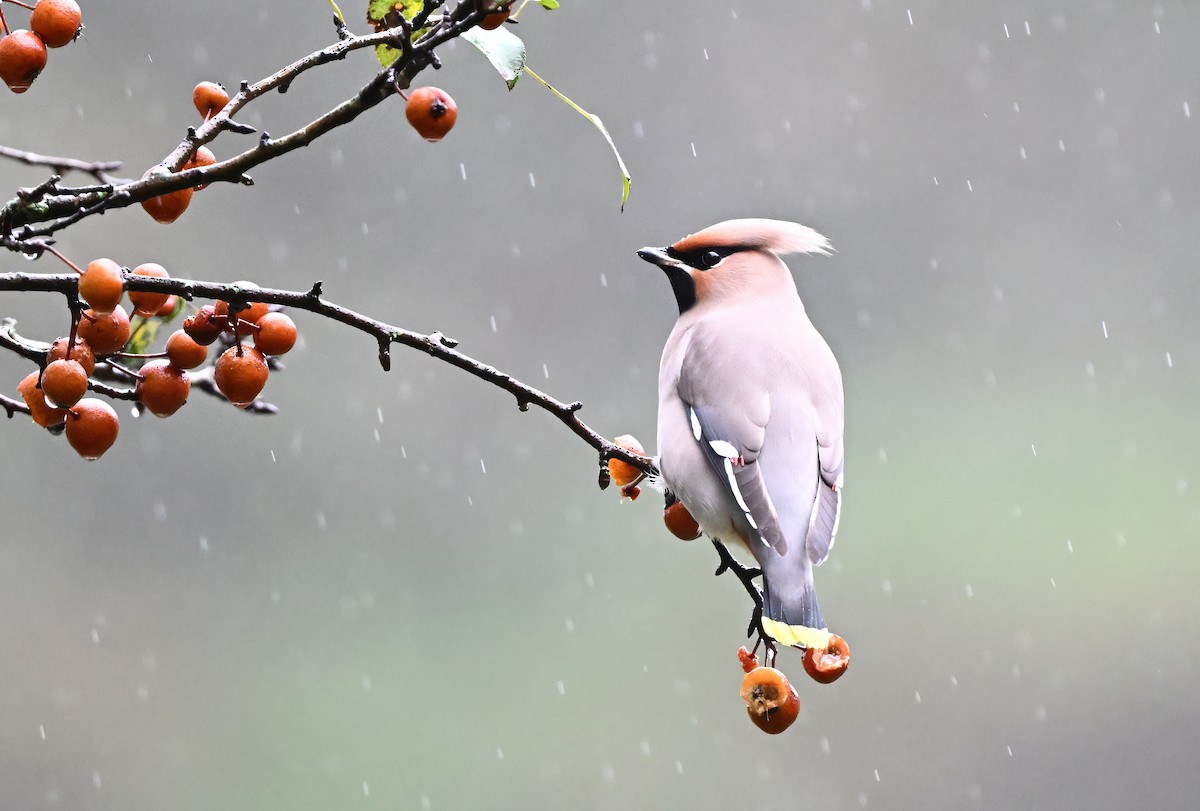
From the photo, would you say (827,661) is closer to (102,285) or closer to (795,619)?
(795,619)

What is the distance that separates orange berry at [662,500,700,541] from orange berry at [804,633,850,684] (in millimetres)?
312

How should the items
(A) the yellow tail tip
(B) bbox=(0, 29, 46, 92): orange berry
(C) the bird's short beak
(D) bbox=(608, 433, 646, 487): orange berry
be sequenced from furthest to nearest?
1. (C) the bird's short beak
2. (D) bbox=(608, 433, 646, 487): orange berry
3. (A) the yellow tail tip
4. (B) bbox=(0, 29, 46, 92): orange berry

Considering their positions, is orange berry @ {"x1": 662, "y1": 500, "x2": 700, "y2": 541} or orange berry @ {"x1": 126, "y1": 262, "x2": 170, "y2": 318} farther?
orange berry @ {"x1": 662, "y1": 500, "x2": 700, "y2": 541}

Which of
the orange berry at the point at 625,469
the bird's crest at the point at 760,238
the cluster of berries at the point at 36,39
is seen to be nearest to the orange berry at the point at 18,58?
the cluster of berries at the point at 36,39

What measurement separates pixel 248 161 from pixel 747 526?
90 centimetres

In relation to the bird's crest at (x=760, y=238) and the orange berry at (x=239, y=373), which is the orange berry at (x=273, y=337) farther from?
the bird's crest at (x=760, y=238)

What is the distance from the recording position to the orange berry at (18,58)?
3.15 ft

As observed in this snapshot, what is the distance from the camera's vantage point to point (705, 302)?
1.79 metres

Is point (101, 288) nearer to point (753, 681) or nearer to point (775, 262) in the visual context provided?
point (753, 681)

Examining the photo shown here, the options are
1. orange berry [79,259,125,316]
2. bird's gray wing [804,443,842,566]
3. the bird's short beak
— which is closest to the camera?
orange berry [79,259,125,316]

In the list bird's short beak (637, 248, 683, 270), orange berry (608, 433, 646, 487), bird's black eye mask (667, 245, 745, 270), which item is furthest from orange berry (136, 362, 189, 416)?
bird's black eye mask (667, 245, 745, 270)

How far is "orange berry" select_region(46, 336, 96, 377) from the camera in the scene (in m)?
0.94

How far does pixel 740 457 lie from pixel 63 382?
841mm

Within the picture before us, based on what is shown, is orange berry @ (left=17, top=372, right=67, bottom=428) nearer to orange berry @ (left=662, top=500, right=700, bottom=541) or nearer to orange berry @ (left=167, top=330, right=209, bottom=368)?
orange berry @ (left=167, top=330, right=209, bottom=368)
